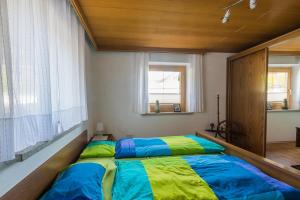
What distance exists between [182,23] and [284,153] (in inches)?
118

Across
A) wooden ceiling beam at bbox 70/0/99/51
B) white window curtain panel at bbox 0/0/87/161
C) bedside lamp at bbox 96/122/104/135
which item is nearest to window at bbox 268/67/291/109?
bedside lamp at bbox 96/122/104/135

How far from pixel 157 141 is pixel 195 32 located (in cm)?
168

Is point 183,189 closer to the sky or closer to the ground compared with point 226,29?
closer to the ground

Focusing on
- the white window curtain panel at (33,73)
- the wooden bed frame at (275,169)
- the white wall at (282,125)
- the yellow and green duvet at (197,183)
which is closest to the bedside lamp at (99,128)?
the white window curtain panel at (33,73)

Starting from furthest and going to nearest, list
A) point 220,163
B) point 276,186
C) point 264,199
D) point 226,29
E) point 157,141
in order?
1. point 226,29
2. point 157,141
3. point 220,163
4. point 276,186
5. point 264,199

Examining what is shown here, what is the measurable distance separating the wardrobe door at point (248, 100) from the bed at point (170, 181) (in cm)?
165

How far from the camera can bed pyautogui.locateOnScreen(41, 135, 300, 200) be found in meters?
1.08

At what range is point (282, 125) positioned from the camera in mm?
3758

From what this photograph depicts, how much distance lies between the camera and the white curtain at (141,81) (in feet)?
10.7

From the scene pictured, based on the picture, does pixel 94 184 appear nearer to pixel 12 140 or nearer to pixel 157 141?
pixel 12 140

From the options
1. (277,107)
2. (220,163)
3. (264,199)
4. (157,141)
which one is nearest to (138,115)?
(157,141)

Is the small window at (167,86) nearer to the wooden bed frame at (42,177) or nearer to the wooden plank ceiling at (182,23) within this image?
the wooden plank ceiling at (182,23)

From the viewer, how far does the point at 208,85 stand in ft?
12.0

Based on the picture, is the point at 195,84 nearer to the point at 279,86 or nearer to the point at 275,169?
the point at 279,86
